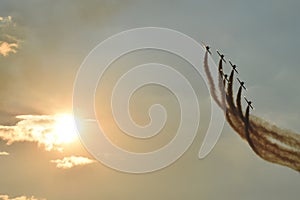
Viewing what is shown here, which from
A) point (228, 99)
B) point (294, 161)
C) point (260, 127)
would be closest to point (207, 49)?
point (228, 99)

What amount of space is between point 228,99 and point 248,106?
20.6ft

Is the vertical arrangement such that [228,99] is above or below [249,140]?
above

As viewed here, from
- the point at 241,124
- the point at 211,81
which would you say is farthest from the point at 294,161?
the point at 211,81

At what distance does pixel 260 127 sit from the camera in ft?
541

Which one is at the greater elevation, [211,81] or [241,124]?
[211,81]

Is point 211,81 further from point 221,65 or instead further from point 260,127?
point 260,127

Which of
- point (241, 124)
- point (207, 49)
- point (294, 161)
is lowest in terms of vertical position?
point (294, 161)

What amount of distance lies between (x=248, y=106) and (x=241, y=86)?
675 cm

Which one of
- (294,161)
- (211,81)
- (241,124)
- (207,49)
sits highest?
(207,49)

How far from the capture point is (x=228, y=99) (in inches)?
6476

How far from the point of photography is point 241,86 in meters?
167

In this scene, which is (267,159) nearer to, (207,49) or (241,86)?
(241,86)

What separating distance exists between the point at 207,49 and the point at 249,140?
100ft

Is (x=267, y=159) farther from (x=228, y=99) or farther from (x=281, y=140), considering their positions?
(x=228, y=99)
